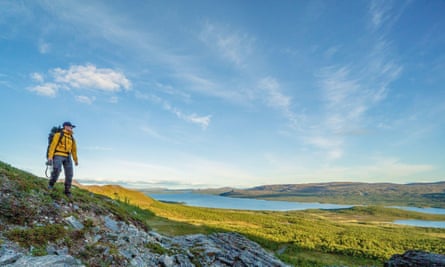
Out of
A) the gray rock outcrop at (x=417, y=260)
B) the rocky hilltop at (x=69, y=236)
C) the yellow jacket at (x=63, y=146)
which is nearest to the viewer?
the rocky hilltop at (x=69, y=236)

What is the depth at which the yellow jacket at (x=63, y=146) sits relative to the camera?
36.1 feet

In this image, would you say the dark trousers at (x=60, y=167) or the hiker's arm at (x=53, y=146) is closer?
the hiker's arm at (x=53, y=146)

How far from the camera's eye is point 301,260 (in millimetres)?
31719

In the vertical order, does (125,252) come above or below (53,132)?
below

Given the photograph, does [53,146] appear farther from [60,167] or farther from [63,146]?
[60,167]

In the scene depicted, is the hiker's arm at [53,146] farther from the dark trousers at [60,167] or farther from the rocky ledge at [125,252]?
the rocky ledge at [125,252]

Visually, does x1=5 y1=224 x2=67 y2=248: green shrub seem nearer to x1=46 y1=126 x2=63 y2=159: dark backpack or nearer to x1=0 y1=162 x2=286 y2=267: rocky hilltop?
x1=0 y1=162 x2=286 y2=267: rocky hilltop

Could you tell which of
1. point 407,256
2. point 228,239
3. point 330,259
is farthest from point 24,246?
point 330,259

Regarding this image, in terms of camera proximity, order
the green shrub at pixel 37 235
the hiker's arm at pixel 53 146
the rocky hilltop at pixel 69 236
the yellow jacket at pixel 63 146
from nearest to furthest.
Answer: the rocky hilltop at pixel 69 236
the green shrub at pixel 37 235
the hiker's arm at pixel 53 146
the yellow jacket at pixel 63 146

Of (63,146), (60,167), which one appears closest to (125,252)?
(60,167)

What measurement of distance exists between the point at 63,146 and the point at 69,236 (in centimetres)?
418

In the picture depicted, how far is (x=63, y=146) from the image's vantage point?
36.8ft

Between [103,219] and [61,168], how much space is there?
11.8 feet

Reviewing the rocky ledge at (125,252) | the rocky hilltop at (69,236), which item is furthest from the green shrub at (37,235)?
the rocky ledge at (125,252)
